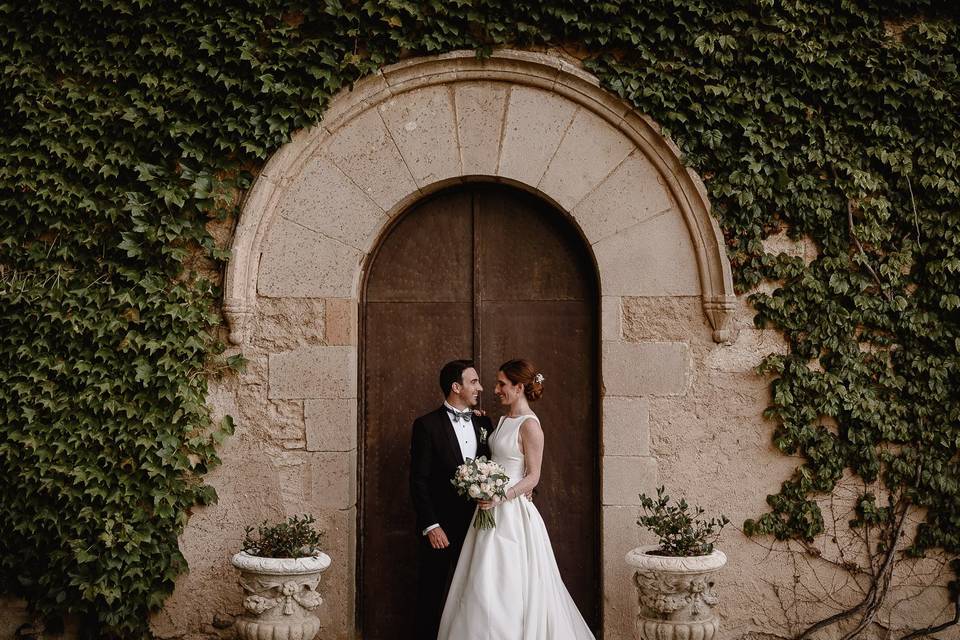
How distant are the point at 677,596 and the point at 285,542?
2.22m

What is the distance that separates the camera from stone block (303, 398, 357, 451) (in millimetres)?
5285

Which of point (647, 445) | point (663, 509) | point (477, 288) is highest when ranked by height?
point (477, 288)

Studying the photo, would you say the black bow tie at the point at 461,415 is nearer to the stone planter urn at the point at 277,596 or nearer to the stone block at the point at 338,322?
the stone block at the point at 338,322

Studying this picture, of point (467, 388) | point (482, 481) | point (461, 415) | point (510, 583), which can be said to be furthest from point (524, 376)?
point (510, 583)

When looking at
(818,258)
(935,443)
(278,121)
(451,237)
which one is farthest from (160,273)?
(935,443)

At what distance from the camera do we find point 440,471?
16.1 ft

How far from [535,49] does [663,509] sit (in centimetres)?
301

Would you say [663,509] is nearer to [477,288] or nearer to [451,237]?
[477,288]

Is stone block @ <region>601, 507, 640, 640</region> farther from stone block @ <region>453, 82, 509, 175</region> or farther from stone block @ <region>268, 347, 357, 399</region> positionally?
stone block @ <region>453, 82, 509, 175</region>

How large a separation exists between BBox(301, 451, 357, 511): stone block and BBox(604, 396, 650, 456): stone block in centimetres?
164

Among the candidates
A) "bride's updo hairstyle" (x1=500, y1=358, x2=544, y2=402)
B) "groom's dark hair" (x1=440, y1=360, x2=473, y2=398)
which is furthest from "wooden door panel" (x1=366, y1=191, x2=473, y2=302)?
"bride's updo hairstyle" (x1=500, y1=358, x2=544, y2=402)

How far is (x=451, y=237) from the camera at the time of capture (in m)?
5.64

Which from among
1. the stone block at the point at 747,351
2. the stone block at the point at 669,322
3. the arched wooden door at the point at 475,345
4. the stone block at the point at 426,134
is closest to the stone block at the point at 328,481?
the arched wooden door at the point at 475,345

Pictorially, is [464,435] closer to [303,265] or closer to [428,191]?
[303,265]
